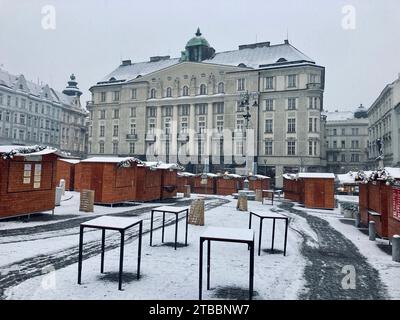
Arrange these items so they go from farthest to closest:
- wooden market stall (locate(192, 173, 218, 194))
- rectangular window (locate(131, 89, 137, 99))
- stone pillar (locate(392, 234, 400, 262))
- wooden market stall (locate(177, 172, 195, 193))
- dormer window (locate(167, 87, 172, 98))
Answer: rectangular window (locate(131, 89, 137, 99)) → dormer window (locate(167, 87, 172, 98)) → wooden market stall (locate(192, 173, 218, 194)) → wooden market stall (locate(177, 172, 195, 193)) → stone pillar (locate(392, 234, 400, 262))

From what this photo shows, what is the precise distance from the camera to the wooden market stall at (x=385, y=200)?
10.5m

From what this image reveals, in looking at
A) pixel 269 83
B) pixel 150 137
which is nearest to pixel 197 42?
pixel 269 83

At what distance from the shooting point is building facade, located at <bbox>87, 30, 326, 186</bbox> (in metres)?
47.6

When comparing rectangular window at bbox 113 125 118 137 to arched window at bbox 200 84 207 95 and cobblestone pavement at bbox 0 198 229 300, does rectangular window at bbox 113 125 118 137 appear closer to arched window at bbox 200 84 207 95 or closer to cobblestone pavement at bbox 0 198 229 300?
arched window at bbox 200 84 207 95

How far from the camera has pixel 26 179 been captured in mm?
13680

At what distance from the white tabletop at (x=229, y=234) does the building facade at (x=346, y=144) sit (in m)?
74.1

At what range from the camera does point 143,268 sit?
7.28m

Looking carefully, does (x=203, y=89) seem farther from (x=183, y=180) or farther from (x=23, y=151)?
(x=23, y=151)

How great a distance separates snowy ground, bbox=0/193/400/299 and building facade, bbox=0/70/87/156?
183 ft

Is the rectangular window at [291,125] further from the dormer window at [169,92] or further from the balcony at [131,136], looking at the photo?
the balcony at [131,136]

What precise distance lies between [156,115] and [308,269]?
169 feet

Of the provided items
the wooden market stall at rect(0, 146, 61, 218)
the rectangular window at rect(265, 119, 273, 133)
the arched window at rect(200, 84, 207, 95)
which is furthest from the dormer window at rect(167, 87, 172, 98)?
the wooden market stall at rect(0, 146, 61, 218)

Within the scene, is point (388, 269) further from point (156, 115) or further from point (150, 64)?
point (150, 64)
